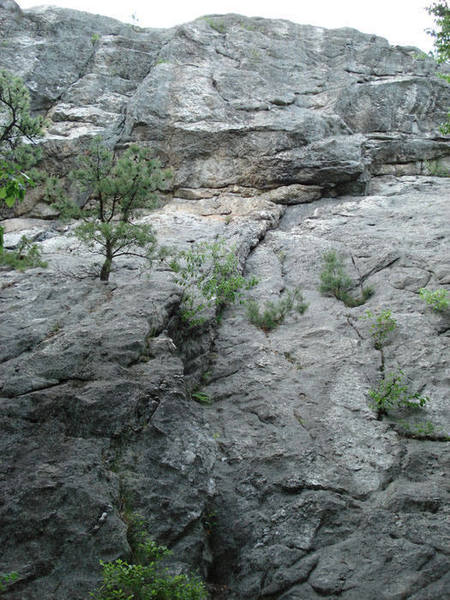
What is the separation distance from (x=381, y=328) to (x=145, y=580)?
624 cm

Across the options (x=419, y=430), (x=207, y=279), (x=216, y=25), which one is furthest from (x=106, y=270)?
(x=216, y=25)

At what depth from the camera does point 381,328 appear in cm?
942

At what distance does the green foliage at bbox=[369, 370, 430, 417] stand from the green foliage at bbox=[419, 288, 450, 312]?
6.92 feet

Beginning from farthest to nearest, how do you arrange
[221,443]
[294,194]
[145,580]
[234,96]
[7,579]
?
[234,96]
[294,194]
[221,443]
[145,580]
[7,579]

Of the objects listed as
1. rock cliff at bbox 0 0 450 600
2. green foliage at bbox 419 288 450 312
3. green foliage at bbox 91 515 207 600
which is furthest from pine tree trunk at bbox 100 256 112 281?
green foliage at bbox 419 288 450 312

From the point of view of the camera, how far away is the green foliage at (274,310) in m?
10.1

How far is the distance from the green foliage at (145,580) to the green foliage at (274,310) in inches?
208

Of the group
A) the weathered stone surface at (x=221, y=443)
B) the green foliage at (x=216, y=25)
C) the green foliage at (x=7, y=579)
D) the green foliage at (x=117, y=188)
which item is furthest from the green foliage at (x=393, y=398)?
the green foliage at (x=216, y=25)

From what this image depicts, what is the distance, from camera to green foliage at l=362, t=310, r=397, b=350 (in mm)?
9242

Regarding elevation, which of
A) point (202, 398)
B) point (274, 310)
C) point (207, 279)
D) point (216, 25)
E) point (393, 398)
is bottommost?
point (202, 398)

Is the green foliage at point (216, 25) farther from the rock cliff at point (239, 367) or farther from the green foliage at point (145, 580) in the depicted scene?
the green foliage at point (145, 580)

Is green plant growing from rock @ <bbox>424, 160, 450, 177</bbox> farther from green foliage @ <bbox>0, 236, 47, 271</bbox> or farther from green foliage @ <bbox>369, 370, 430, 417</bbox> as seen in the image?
green foliage @ <bbox>0, 236, 47, 271</bbox>

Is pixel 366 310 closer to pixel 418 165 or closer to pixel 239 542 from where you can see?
pixel 239 542

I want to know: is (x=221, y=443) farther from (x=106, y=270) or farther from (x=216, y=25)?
(x=216, y=25)
